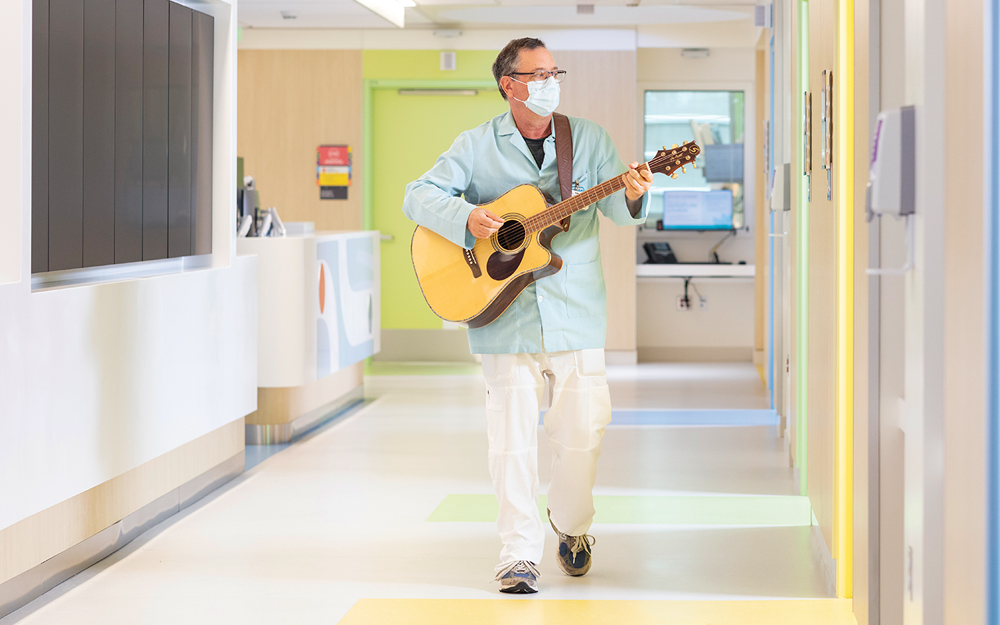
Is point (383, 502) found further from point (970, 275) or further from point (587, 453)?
point (970, 275)

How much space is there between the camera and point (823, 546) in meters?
3.10

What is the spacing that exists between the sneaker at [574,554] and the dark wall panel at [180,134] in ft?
5.94

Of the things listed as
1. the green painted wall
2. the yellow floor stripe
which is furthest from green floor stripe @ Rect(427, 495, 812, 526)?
the green painted wall

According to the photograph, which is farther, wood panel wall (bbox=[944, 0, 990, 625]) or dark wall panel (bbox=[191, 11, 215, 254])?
dark wall panel (bbox=[191, 11, 215, 254])

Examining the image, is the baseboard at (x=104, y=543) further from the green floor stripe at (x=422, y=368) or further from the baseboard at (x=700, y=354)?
the baseboard at (x=700, y=354)

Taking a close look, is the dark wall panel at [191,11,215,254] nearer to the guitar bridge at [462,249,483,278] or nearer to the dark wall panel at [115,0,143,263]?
the dark wall panel at [115,0,143,263]

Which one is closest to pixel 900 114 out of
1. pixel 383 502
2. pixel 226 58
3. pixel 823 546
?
pixel 823 546

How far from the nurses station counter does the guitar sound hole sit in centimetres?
241

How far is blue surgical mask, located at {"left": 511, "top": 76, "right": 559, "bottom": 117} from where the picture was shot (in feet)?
9.42

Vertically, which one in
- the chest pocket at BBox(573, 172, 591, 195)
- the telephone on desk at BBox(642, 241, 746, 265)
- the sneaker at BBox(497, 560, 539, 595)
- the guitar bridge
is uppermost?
the chest pocket at BBox(573, 172, 591, 195)

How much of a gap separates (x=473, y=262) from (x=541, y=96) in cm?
50

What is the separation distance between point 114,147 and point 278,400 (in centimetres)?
219

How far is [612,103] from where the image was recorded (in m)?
8.30

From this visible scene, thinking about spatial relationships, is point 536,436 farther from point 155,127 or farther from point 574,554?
point 155,127
